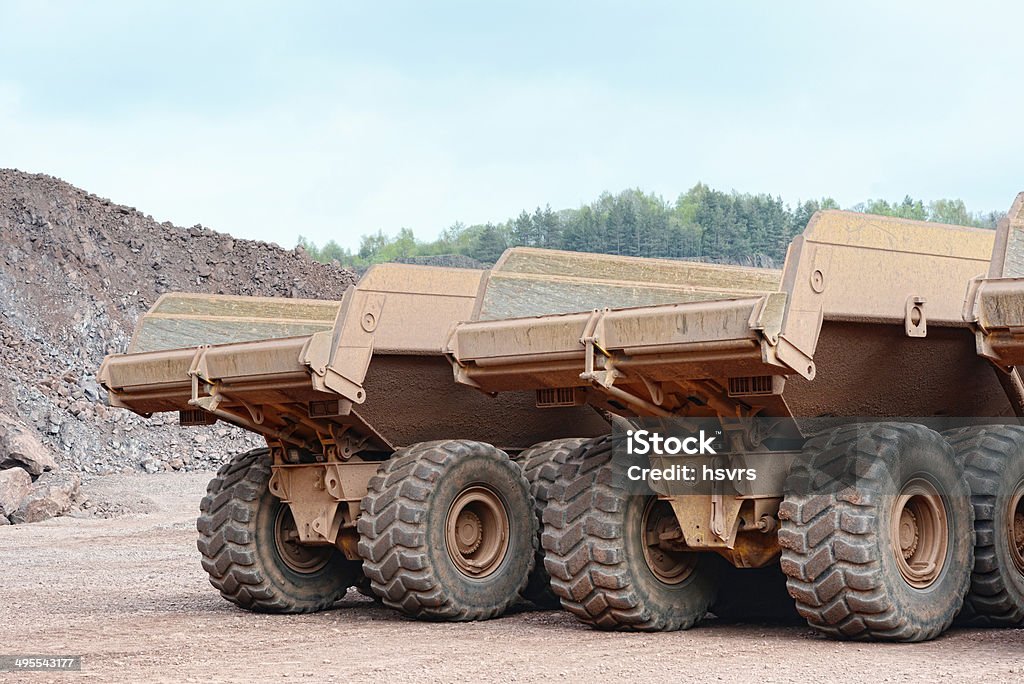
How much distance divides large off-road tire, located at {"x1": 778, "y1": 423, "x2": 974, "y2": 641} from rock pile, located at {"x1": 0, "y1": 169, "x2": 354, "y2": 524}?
60.9ft

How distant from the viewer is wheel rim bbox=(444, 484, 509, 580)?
9.79 metres

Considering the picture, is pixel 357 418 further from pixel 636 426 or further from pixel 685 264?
pixel 685 264

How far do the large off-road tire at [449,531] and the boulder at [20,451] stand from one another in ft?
56.2

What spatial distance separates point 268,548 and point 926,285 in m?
5.03

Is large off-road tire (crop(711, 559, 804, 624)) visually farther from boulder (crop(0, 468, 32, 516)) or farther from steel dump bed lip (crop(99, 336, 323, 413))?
boulder (crop(0, 468, 32, 516))

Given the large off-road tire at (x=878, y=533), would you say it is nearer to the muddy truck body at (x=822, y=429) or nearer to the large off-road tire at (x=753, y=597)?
the muddy truck body at (x=822, y=429)

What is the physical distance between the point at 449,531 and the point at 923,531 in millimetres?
3048

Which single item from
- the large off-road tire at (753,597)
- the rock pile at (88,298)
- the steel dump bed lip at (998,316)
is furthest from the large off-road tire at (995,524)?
the rock pile at (88,298)

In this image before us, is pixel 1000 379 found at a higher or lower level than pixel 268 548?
higher

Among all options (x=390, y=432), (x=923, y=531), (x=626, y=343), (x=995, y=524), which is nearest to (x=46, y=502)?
(x=390, y=432)

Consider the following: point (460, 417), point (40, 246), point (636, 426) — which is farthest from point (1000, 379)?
point (40, 246)

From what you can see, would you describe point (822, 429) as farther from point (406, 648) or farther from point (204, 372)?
point (204, 372)

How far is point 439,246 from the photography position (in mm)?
87688

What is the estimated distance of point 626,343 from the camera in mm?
8117
